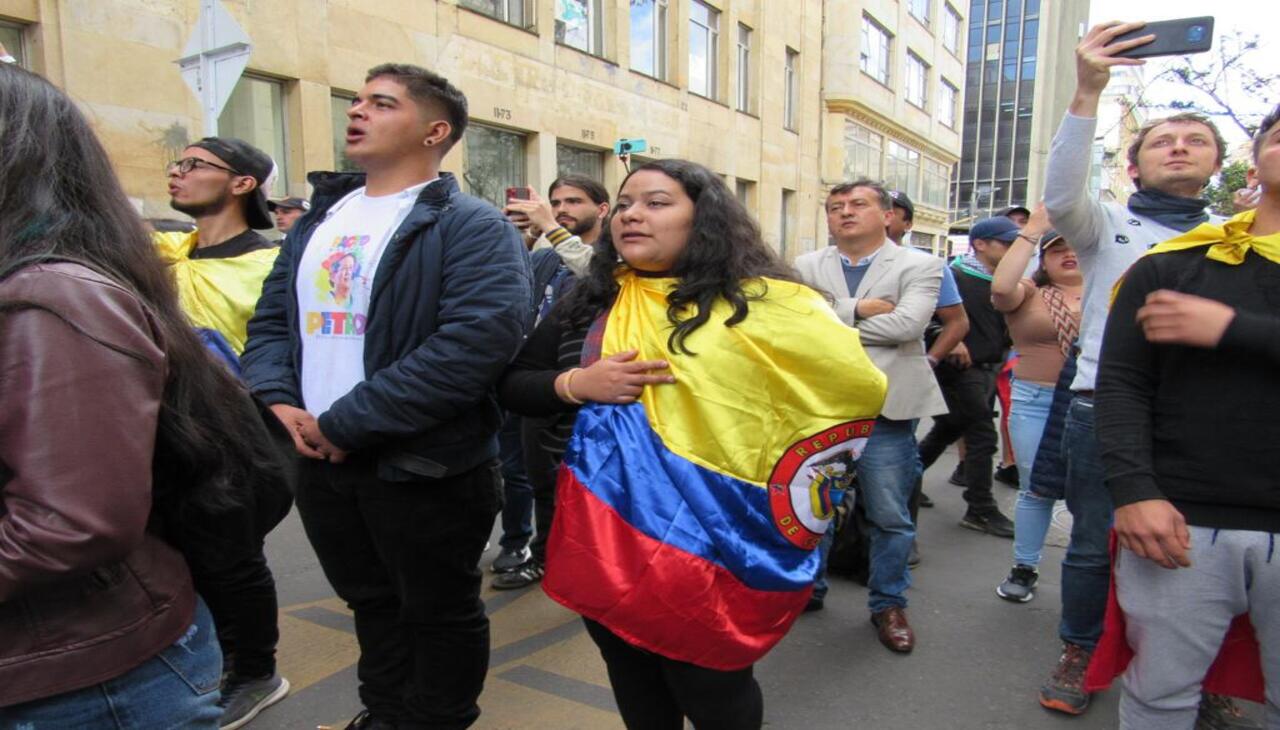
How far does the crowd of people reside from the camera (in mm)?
1255

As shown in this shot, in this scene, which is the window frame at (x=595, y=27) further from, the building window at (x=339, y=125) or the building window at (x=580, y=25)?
the building window at (x=339, y=125)

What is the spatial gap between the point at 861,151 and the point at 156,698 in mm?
27438

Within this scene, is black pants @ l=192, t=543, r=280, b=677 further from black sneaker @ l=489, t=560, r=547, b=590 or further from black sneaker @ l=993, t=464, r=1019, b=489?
black sneaker @ l=993, t=464, r=1019, b=489

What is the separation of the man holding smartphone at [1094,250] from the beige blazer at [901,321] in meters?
0.61

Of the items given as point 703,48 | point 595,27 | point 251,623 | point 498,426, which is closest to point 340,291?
point 498,426

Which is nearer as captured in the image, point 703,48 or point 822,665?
point 822,665

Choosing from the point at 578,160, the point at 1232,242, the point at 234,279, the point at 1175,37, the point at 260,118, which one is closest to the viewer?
the point at 1232,242

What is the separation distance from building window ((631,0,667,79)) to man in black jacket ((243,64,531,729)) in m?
15.2

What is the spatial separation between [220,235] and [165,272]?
189cm

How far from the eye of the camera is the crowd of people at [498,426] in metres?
1.25

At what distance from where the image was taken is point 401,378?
2137mm

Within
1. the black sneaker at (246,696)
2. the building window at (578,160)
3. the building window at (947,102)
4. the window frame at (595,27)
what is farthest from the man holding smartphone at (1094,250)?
the building window at (947,102)

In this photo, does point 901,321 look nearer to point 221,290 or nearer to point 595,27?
point 221,290

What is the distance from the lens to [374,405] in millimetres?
2127
